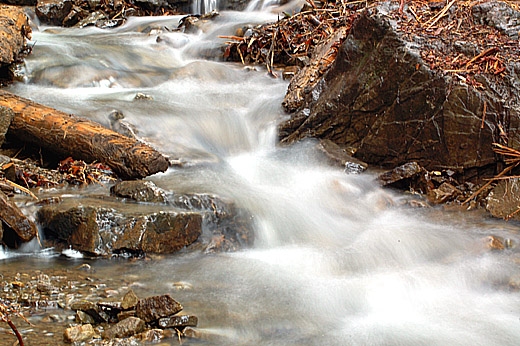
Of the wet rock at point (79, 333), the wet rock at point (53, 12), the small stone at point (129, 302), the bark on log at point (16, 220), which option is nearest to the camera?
the wet rock at point (79, 333)

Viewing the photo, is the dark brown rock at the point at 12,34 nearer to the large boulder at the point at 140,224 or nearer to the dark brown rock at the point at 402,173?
the large boulder at the point at 140,224

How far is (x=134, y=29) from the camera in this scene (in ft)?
41.5

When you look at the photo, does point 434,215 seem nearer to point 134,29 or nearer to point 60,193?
point 60,193

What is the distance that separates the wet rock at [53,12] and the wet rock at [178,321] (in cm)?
1186

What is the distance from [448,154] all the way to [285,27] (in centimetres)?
475

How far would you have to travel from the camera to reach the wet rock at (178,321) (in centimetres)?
312

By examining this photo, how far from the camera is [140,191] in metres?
4.98

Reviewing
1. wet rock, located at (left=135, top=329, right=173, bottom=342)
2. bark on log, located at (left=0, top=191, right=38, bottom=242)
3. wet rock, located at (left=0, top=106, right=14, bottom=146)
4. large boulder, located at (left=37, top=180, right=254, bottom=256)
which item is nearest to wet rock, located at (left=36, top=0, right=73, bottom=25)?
wet rock, located at (left=0, top=106, right=14, bottom=146)

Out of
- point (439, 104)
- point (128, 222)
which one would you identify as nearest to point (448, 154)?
point (439, 104)

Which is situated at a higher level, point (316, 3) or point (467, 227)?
point (316, 3)

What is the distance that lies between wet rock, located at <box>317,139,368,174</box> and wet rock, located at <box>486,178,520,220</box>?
138cm

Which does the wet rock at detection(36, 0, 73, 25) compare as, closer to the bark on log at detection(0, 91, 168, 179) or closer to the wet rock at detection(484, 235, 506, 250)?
the bark on log at detection(0, 91, 168, 179)

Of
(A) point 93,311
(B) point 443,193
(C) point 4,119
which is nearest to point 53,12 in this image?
(C) point 4,119

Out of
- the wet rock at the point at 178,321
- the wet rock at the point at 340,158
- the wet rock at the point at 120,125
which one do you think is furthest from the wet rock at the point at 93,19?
the wet rock at the point at 178,321
